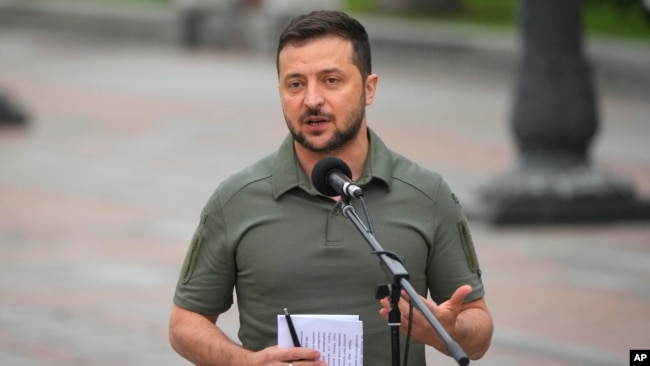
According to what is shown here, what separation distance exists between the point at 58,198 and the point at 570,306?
591 centimetres

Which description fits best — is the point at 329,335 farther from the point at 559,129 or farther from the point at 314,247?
the point at 559,129

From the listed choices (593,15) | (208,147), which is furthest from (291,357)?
(593,15)

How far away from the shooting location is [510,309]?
1035 cm

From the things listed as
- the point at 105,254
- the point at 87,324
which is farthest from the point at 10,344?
the point at 105,254

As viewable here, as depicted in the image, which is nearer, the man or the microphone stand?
the microphone stand

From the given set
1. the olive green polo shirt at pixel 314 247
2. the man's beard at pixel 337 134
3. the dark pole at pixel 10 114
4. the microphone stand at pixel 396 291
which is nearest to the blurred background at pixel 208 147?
the dark pole at pixel 10 114

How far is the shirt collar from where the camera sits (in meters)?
4.21

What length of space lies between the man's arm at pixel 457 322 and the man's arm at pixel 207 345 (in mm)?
Result: 353

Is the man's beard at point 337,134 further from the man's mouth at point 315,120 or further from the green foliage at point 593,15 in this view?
the green foliage at point 593,15

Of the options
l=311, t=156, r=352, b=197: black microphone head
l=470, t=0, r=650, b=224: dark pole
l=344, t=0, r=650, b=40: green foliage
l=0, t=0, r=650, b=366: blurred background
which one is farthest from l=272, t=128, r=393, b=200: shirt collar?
l=344, t=0, r=650, b=40: green foliage

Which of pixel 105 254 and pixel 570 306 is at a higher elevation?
pixel 105 254

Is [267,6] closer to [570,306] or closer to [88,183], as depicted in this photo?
[88,183]

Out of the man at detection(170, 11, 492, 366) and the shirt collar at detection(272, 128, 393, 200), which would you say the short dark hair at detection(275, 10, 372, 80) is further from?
the shirt collar at detection(272, 128, 393, 200)

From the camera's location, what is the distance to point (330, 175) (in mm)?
4059
